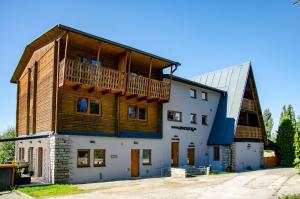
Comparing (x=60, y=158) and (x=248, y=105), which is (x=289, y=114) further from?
(x=60, y=158)

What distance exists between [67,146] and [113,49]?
7.89 meters

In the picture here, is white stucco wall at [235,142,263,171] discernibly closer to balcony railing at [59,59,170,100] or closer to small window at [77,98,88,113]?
balcony railing at [59,59,170,100]

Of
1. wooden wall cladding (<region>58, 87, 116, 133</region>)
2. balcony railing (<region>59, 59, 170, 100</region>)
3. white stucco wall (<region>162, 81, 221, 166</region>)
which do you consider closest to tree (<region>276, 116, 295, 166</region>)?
white stucco wall (<region>162, 81, 221, 166</region>)

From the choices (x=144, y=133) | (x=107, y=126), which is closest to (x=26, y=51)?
(x=107, y=126)

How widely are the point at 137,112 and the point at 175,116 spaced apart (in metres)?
5.14

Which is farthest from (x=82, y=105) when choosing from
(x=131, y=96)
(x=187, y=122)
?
(x=187, y=122)

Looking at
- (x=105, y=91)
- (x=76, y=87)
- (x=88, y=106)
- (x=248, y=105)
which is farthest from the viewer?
(x=248, y=105)

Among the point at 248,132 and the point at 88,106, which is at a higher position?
the point at 88,106

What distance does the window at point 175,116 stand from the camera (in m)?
28.5

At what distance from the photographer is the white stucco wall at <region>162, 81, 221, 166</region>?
27786mm

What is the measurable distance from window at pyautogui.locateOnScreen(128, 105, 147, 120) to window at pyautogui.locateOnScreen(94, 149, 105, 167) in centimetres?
391

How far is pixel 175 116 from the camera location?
29.0 m

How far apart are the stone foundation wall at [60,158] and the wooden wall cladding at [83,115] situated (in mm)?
833

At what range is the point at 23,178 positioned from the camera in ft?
64.0
